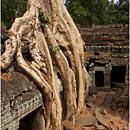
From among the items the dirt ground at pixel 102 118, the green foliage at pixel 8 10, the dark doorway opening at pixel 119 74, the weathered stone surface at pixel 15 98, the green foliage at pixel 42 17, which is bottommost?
the dirt ground at pixel 102 118

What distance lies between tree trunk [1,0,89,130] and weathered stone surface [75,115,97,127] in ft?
0.95

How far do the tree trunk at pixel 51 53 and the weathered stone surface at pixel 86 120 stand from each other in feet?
0.95

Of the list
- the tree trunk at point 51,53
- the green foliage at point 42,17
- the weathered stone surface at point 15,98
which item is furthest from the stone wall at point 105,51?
the weathered stone surface at point 15,98

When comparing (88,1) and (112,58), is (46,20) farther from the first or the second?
(88,1)

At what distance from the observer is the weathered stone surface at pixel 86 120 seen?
5.29m

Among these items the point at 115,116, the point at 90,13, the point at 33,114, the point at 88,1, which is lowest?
the point at 115,116

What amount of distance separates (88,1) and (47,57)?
662 inches

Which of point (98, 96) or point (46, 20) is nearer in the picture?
point (46, 20)

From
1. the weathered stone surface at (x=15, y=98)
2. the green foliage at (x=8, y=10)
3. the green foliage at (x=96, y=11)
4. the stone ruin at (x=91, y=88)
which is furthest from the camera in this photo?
the green foliage at (x=96, y=11)

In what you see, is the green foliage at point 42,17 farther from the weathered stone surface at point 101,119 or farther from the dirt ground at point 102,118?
the weathered stone surface at point 101,119

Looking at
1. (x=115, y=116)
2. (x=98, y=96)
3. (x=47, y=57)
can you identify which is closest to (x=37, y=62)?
(x=47, y=57)

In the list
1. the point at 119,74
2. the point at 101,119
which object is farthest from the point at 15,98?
the point at 119,74

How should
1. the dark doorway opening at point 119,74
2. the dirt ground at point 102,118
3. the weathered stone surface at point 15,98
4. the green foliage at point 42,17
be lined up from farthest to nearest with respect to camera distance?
1. the dark doorway opening at point 119,74
2. the dirt ground at point 102,118
3. the green foliage at point 42,17
4. the weathered stone surface at point 15,98

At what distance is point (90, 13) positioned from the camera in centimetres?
1988
